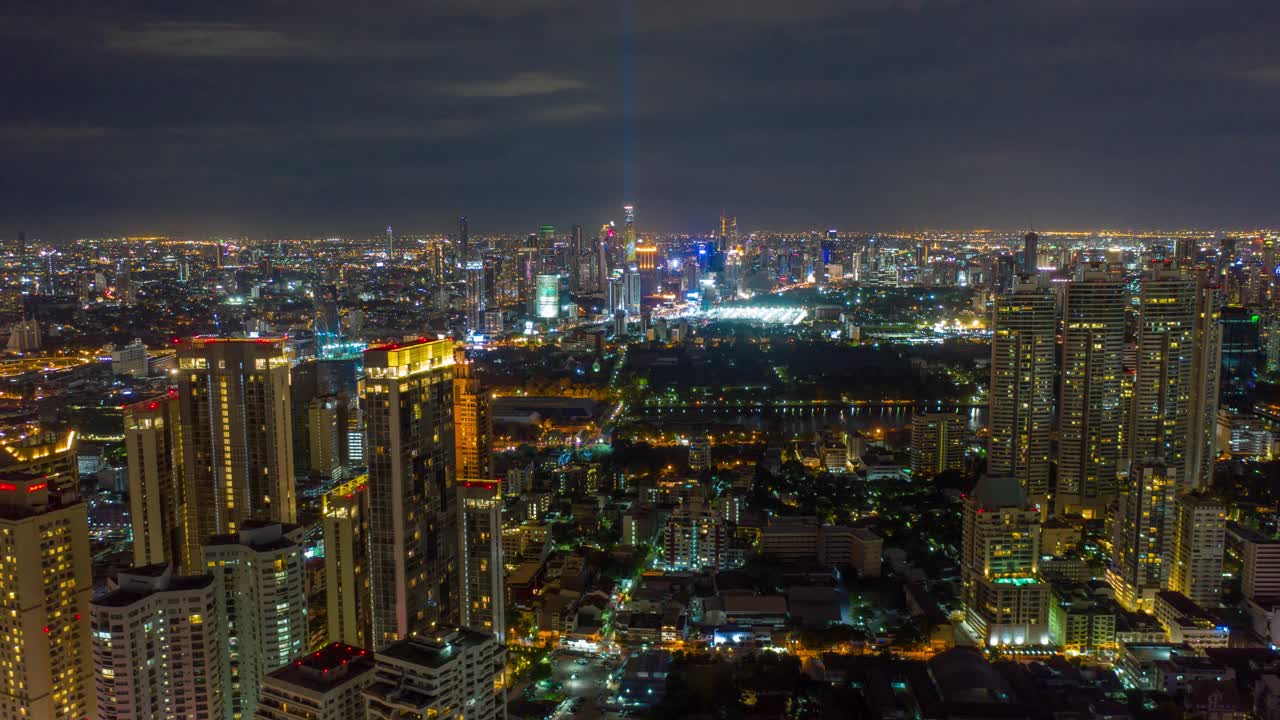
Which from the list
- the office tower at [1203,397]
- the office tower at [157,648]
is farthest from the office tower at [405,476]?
the office tower at [1203,397]

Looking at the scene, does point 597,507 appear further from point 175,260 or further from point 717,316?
point 717,316

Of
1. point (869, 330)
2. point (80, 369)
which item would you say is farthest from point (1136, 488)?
point (869, 330)

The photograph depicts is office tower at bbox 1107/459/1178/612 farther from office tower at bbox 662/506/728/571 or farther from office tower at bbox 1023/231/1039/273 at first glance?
office tower at bbox 1023/231/1039/273

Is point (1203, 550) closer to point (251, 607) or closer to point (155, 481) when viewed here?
point (251, 607)

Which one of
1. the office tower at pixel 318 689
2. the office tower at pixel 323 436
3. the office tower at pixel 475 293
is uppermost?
the office tower at pixel 475 293

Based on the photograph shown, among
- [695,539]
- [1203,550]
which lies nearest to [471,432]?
[695,539]

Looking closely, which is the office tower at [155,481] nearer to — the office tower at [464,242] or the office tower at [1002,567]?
the office tower at [1002,567]

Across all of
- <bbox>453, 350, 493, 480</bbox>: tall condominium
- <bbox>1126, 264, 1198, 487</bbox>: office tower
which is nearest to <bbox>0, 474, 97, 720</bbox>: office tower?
<bbox>453, 350, 493, 480</bbox>: tall condominium
